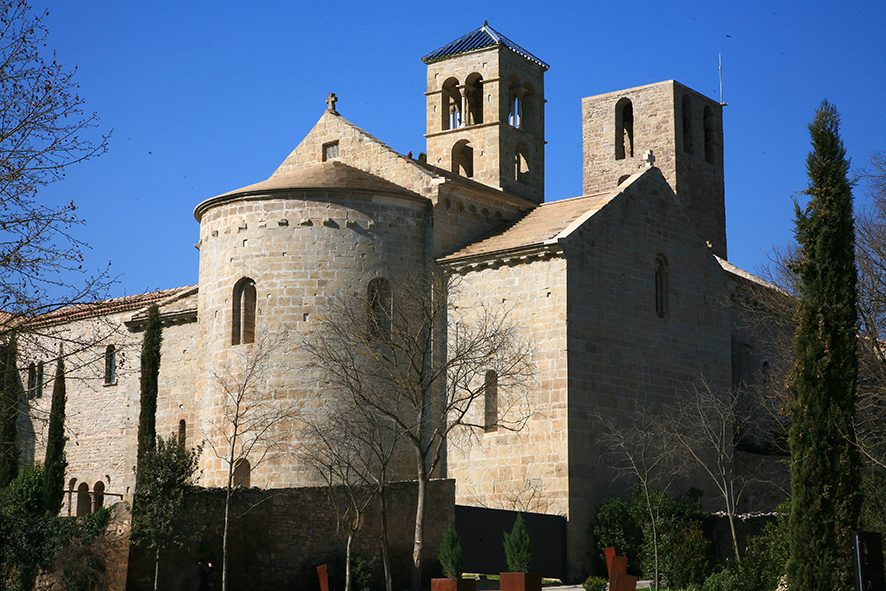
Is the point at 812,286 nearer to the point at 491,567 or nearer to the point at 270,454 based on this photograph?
the point at 491,567

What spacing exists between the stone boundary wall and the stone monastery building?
10.4ft

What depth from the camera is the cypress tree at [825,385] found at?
639 inches

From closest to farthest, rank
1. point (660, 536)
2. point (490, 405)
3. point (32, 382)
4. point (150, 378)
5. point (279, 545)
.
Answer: point (279, 545)
point (660, 536)
point (490, 405)
point (150, 378)
point (32, 382)

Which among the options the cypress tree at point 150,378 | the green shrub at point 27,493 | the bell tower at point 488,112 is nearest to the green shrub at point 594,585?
the cypress tree at point 150,378

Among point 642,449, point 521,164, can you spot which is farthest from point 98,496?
point 642,449

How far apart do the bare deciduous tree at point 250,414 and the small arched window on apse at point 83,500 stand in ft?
44.6

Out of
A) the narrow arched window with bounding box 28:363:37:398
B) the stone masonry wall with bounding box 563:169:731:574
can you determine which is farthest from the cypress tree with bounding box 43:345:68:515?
the stone masonry wall with bounding box 563:169:731:574

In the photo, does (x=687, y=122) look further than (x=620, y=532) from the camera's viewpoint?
Yes

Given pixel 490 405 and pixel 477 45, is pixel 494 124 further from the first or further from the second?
pixel 490 405

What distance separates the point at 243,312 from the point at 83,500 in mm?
15433

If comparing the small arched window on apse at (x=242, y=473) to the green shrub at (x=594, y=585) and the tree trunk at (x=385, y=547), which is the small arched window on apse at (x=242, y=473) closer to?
the tree trunk at (x=385, y=547)

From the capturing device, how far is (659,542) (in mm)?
24156

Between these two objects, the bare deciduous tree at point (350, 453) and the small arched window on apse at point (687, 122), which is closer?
the bare deciduous tree at point (350, 453)

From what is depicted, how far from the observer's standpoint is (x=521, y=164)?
36.2 metres
